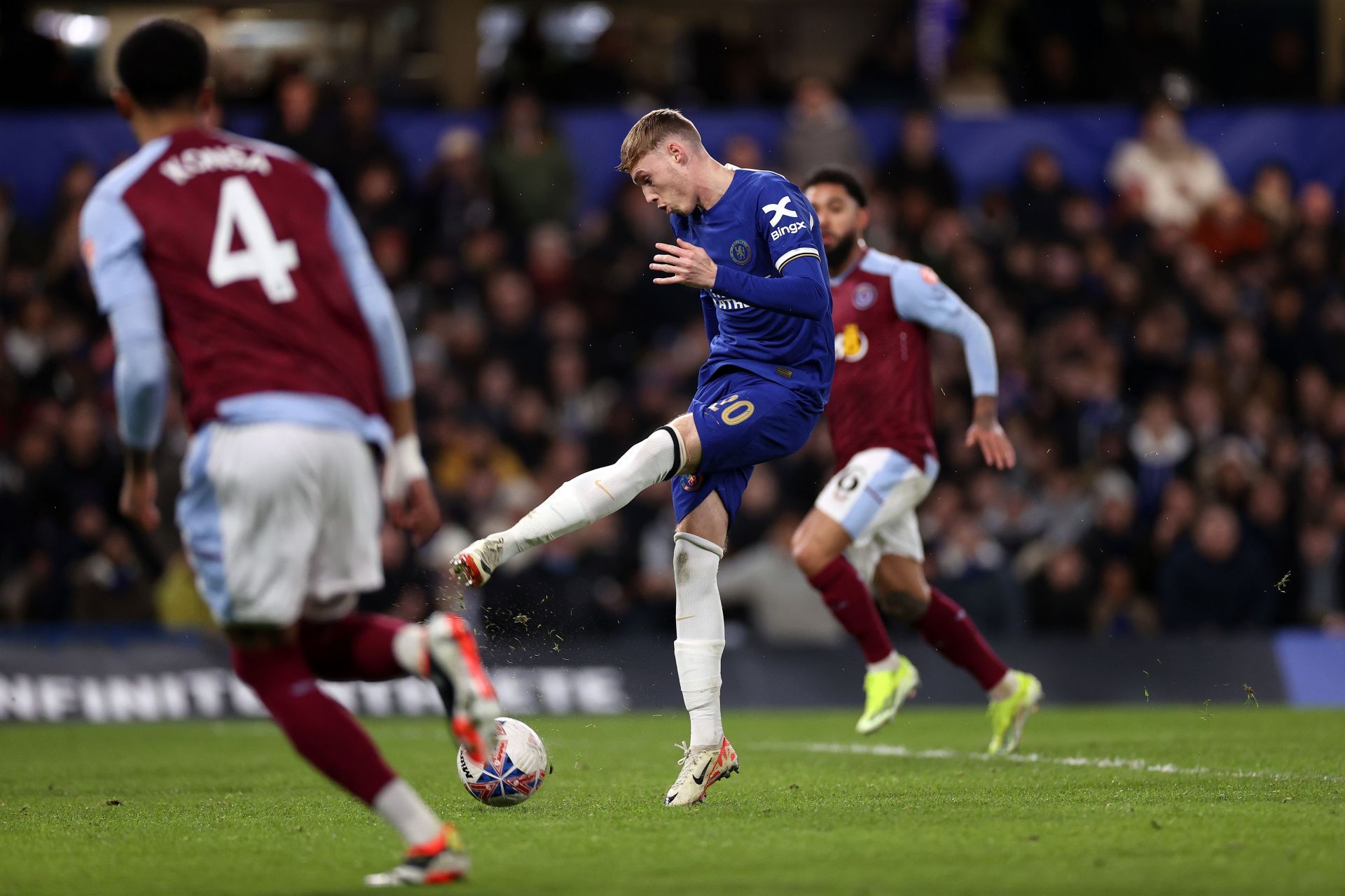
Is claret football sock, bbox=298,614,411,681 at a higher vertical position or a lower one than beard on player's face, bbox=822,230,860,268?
lower

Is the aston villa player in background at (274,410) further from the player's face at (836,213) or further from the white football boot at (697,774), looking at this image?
the player's face at (836,213)

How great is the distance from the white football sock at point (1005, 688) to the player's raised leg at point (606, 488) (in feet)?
9.49

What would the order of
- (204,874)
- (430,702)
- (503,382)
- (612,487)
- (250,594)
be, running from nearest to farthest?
(250,594)
(204,874)
(612,487)
(430,702)
(503,382)

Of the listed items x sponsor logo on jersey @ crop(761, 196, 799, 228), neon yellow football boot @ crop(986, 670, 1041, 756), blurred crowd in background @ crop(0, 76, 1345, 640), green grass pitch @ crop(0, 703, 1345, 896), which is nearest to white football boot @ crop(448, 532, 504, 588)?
green grass pitch @ crop(0, 703, 1345, 896)

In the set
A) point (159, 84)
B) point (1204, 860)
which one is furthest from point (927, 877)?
point (159, 84)

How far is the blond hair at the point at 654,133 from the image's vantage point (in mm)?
6895

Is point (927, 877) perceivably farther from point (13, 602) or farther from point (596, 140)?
point (596, 140)

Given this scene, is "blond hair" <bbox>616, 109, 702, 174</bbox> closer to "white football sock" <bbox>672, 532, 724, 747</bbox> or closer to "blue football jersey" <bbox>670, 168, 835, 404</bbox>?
"blue football jersey" <bbox>670, 168, 835, 404</bbox>

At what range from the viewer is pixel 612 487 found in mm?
6605

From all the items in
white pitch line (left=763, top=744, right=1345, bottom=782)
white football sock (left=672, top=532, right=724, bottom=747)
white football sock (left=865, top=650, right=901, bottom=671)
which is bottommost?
white pitch line (left=763, top=744, right=1345, bottom=782)

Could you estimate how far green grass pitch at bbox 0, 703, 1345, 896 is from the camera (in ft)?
16.0

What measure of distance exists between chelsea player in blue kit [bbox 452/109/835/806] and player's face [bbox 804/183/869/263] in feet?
5.95

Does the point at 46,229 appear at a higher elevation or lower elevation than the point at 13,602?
higher

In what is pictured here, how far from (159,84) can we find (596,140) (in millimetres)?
13360
